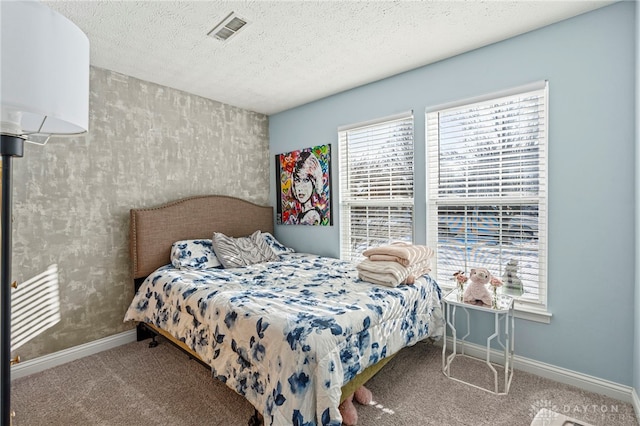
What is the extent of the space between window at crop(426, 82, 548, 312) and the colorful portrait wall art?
1.15 m

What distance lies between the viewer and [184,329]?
215 centimetres

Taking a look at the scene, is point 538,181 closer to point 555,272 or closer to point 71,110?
point 555,272

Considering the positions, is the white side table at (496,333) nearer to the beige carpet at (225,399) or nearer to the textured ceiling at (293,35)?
the beige carpet at (225,399)

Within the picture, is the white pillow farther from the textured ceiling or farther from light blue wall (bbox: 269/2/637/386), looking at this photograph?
light blue wall (bbox: 269/2/637/386)

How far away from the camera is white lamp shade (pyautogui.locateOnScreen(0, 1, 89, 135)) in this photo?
0.70 m

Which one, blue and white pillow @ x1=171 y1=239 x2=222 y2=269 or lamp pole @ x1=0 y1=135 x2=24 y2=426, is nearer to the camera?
lamp pole @ x1=0 y1=135 x2=24 y2=426

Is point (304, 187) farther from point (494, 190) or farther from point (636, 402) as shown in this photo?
point (636, 402)

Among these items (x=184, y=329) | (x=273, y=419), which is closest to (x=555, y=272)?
(x=273, y=419)

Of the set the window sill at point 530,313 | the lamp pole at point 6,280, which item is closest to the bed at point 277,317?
the window sill at point 530,313

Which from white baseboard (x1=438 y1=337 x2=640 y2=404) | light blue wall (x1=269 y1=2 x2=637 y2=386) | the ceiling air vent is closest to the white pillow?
the ceiling air vent

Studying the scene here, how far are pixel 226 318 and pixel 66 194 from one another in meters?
1.80

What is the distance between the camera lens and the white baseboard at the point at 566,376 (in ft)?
6.25

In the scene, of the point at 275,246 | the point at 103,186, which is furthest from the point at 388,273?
the point at 103,186

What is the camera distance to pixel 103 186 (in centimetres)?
271
